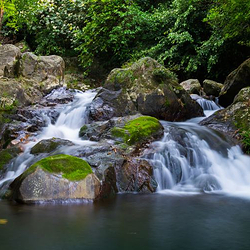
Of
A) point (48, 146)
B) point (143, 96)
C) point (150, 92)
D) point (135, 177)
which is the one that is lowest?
point (135, 177)

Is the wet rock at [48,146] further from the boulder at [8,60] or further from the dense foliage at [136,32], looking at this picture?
the dense foliage at [136,32]

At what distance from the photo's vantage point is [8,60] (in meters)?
12.6

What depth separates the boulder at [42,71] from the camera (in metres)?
13.2

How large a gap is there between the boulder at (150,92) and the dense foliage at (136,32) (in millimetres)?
2787

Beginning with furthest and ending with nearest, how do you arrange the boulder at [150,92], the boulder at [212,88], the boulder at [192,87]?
the boulder at [192,87] → the boulder at [212,88] → the boulder at [150,92]

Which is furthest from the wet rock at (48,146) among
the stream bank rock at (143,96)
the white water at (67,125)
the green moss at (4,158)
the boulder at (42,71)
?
the boulder at (42,71)

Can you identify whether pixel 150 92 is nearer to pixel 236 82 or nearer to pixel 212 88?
pixel 236 82

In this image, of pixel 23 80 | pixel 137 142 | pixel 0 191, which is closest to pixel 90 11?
pixel 23 80

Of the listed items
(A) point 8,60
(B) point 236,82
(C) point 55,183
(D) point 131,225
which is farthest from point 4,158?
(B) point 236,82

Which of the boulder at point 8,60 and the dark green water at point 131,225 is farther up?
the boulder at point 8,60

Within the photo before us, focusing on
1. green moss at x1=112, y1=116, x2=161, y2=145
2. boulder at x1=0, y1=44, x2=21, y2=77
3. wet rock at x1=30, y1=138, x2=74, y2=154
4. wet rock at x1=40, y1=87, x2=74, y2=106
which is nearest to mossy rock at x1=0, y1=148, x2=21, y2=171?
wet rock at x1=30, y1=138, x2=74, y2=154

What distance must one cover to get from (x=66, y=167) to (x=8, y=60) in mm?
8796

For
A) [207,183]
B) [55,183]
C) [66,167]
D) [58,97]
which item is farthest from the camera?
[58,97]

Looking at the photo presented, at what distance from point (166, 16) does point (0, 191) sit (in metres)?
13.3
